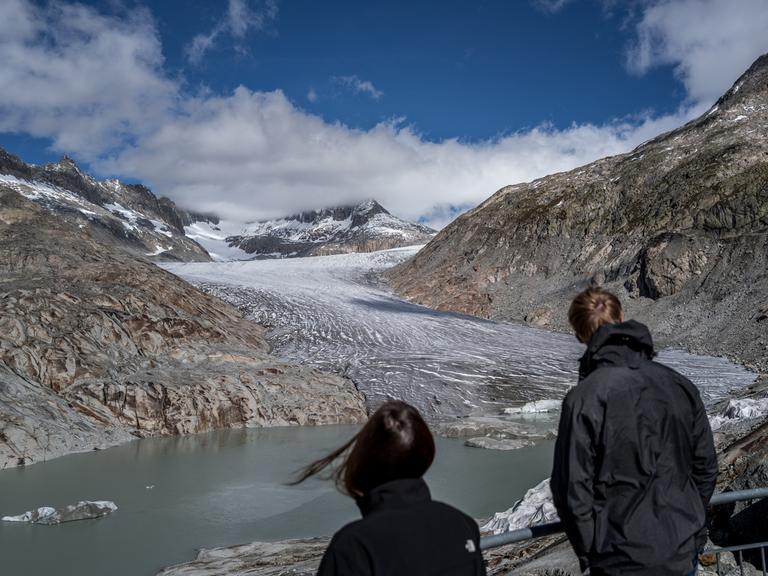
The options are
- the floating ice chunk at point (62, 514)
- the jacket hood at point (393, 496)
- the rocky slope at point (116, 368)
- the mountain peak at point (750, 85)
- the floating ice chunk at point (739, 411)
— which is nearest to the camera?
the jacket hood at point (393, 496)

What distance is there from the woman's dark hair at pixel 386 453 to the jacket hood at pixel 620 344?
3.36 ft

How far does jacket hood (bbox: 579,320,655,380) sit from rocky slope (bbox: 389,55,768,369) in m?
23.6

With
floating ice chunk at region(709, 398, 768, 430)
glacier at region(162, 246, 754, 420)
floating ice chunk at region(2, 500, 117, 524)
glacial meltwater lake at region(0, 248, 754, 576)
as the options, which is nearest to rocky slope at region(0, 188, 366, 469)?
glacial meltwater lake at region(0, 248, 754, 576)

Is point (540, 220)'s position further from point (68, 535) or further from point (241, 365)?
point (68, 535)

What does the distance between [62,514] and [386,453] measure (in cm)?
1058

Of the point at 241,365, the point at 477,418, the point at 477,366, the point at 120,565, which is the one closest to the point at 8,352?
the point at 241,365

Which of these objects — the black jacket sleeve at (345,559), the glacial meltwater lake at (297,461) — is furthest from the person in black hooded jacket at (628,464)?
the glacial meltwater lake at (297,461)

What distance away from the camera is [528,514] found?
27.2ft

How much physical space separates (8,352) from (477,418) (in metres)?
13.3

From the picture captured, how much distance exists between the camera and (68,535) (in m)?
9.95

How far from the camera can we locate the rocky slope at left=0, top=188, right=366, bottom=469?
1588 cm

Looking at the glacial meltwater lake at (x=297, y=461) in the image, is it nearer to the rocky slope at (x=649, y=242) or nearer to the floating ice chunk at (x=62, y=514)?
the floating ice chunk at (x=62, y=514)

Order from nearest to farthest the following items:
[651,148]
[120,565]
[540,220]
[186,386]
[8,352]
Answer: [120,565]
[8,352]
[186,386]
[540,220]
[651,148]

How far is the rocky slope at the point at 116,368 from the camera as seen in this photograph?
52.1ft
